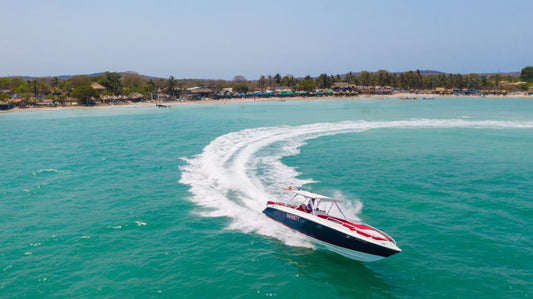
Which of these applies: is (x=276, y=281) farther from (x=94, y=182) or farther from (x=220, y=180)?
(x=94, y=182)

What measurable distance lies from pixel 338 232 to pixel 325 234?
2.50 ft

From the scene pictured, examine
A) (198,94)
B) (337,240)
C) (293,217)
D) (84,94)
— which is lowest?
(337,240)

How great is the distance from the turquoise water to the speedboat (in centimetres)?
77

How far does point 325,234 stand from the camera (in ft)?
54.1

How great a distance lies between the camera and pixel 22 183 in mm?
28859

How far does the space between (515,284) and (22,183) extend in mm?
33567

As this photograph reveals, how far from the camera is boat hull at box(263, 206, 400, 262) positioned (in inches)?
588

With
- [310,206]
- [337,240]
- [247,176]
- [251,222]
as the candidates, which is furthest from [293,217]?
[247,176]

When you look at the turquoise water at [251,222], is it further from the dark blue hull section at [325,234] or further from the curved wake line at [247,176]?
the dark blue hull section at [325,234]

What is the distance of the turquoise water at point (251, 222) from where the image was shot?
1469 centimetres

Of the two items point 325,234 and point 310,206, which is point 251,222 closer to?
point 310,206

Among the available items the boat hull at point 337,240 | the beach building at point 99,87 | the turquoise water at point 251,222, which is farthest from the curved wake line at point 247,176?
the beach building at point 99,87

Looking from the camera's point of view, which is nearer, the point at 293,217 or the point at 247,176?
the point at 293,217

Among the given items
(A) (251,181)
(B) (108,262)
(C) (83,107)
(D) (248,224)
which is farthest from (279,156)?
(C) (83,107)
